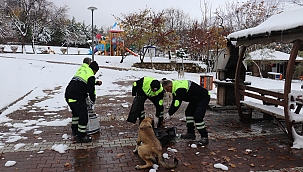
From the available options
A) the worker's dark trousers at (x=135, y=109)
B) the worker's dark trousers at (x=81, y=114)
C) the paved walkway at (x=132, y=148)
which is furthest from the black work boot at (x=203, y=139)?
the worker's dark trousers at (x=81, y=114)

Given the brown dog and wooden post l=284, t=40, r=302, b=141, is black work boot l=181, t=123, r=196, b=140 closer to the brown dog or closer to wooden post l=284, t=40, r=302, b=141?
the brown dog

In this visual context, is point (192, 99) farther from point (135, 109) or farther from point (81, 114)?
point (81, 114)

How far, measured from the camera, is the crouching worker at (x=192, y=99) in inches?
205

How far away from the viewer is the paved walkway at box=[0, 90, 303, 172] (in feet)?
14.2

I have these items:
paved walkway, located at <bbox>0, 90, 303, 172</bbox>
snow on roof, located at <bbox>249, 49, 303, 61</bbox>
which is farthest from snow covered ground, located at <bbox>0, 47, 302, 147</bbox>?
snow on roof, located at <bbox>249, 49, 303, 61</bbox>

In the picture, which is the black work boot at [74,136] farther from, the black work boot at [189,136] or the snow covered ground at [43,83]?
the black work boot at [189,136]

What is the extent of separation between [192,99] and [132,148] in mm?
1674

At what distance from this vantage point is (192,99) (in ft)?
18.3

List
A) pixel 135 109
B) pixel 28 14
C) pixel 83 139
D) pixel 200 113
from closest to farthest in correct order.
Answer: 1. pixel 200 113
2. pixel 83 139
3. pixel 135 109
4. pixel 28 14

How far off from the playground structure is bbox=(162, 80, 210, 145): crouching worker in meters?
27.9

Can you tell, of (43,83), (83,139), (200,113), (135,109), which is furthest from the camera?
(43,83)

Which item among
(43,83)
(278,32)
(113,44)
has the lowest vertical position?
(43,83)

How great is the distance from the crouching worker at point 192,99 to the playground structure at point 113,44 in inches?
1100

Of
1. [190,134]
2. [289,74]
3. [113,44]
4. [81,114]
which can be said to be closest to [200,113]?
[190,134]
